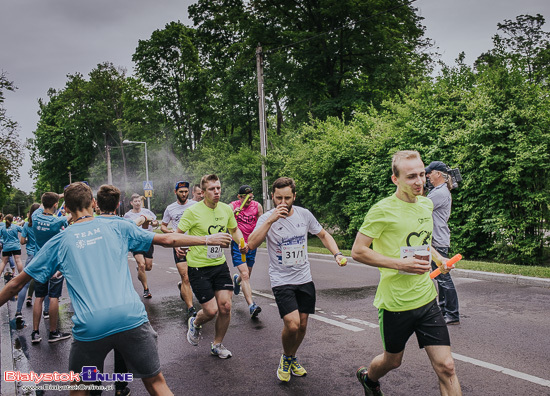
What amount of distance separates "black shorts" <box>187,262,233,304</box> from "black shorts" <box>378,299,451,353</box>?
241 cm

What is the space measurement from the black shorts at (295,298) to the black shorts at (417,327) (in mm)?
1113

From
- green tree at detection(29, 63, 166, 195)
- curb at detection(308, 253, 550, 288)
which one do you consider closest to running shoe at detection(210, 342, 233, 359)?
curb at detection(308, 253, 550, 288)

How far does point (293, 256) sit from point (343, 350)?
164 cm

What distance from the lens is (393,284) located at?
10.8 feet

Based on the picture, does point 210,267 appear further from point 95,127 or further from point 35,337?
point 95,127

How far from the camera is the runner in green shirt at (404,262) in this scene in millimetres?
3170

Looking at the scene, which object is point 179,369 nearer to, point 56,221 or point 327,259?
point 56,221

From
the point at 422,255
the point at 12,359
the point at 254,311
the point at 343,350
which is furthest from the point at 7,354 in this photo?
the point at 422,255

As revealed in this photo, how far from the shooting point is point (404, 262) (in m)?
3.13

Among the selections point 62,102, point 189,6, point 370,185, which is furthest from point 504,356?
point 62,102

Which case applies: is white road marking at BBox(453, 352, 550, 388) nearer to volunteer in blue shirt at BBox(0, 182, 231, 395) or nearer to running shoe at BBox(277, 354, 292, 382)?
running shoe at BBox(277, 354, 292, 382)

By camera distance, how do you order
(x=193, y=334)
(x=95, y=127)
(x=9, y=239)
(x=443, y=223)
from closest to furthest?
(x=193, y=334) < (x=443, y=223) < (x=9, y=239) < (x=95, y=127)

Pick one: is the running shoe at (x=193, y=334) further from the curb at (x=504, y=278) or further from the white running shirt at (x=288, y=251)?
the curb at (x=504, y=278)
